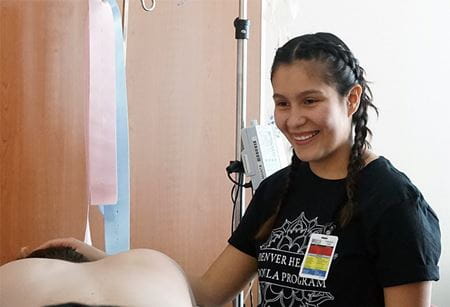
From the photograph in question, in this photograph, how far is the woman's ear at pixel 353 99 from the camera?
43.9 inches

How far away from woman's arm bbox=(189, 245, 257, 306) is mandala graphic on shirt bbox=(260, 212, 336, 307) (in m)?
0.10

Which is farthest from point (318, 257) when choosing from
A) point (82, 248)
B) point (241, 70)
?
point (241, 70)

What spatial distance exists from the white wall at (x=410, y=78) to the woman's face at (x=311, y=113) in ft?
4.48

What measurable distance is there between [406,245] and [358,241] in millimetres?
90

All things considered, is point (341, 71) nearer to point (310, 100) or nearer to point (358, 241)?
point (310, 100)

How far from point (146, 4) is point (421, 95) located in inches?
53.0

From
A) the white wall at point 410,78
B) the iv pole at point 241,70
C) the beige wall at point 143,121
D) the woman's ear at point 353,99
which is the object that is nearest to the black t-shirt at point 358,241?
the woman's ear at point 353,99

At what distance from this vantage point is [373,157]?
1.10 metres

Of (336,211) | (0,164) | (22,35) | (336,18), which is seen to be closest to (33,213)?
(0,164)

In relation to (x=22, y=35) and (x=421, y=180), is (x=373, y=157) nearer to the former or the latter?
(x=22, y=35)

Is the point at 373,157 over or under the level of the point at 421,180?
over

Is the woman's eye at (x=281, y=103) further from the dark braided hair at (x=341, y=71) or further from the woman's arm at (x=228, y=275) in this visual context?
the woman's arm at (x=228, y=275)

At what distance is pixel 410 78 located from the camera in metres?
2.51

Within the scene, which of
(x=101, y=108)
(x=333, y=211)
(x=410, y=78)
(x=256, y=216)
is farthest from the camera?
(x=410, y=78)
